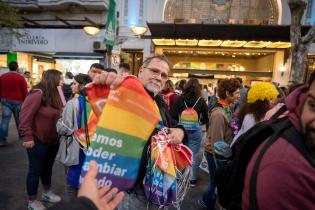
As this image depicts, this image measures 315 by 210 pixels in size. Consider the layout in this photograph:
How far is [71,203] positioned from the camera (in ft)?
3.36

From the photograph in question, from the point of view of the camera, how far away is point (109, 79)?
1662mm

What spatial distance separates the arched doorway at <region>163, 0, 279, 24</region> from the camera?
16609 millimetres

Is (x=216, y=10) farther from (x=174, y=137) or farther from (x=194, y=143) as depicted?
(x=174, y=137)

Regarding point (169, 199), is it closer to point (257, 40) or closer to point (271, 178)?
point (271, 178)

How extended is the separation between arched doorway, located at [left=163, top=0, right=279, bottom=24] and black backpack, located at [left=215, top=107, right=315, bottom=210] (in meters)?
16.0

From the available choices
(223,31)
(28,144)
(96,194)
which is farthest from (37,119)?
(223,31)

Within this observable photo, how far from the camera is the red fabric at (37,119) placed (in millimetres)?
3619

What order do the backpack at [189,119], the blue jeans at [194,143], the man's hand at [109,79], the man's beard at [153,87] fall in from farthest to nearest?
1. the blue jeans at [194,143]
2. the backpack at [189,119]
3. the man's beard at [153,87]
4. the man's hand at [109,79]

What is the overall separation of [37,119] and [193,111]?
2.87 meters

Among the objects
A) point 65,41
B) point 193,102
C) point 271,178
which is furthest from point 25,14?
point 271,178

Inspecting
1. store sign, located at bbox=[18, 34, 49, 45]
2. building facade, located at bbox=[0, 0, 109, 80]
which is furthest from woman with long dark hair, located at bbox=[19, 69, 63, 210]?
store sign, located at bbox=[18, 34, 49, 45]

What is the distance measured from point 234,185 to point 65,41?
17.7m

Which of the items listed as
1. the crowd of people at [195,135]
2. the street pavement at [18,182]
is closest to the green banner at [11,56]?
the crowd of people at [195,135]

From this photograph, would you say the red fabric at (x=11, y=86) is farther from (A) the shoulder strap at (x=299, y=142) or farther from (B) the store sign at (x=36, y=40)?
(B) the store sign at (x=36, y=40)
